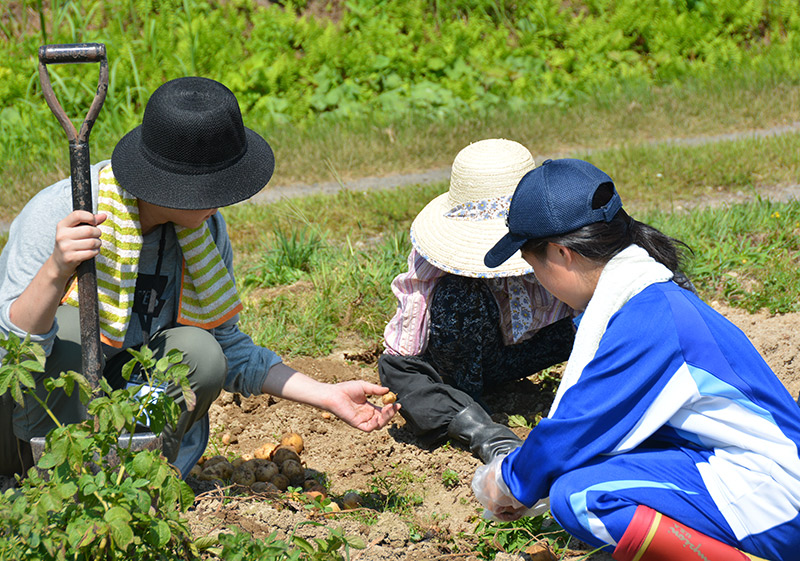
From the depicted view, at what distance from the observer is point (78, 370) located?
2229mm

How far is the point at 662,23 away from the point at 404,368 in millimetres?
6637

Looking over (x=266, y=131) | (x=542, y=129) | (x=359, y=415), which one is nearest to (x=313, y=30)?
(x=266, y=131)

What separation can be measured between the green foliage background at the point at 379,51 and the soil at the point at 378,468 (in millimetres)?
3676

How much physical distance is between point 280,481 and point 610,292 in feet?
4.09

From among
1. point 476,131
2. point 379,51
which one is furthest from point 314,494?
point 379,51

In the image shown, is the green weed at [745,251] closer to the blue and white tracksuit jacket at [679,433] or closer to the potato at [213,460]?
the blue and white tracksuit jacket at [679,433]

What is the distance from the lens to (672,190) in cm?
518

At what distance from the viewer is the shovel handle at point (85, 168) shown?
1825 mm

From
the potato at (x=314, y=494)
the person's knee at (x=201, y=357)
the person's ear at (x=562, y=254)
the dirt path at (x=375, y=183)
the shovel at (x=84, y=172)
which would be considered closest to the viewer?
the shovel at (x=84, y=172)

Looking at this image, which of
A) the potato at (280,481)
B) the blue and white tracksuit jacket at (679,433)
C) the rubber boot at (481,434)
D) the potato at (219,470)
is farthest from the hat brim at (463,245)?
the potato at (219,470)

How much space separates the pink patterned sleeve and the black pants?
0.03 m

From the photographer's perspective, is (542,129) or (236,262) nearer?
(236,262)

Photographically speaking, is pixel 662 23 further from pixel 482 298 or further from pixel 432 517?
pixel 432 517

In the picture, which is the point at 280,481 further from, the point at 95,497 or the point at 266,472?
the point at 95,497
